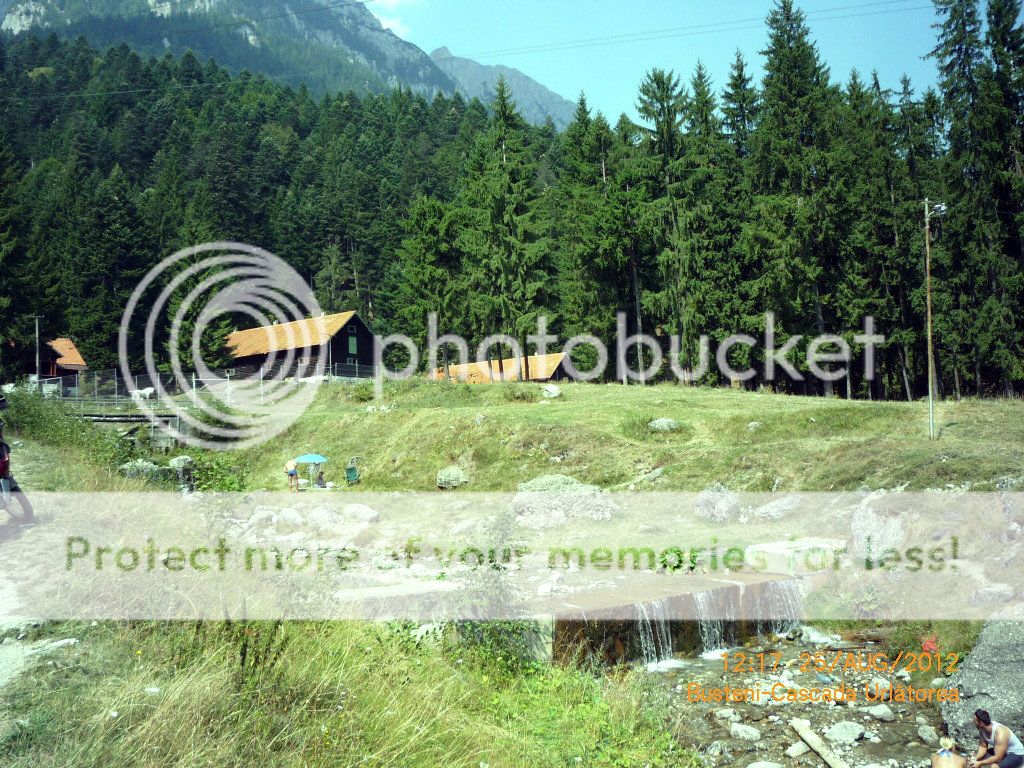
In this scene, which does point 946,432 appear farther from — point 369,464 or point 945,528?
point 369,464

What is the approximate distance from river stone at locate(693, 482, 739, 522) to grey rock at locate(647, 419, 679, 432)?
7169 millimetres

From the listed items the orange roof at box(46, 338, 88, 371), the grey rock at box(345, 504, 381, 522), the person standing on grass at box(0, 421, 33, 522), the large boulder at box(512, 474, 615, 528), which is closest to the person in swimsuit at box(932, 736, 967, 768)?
the person standing on grass at box(0, 421, 33, 522)

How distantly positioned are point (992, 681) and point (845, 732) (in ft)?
6.99

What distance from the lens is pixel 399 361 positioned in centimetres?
6831

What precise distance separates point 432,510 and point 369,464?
6.68 m

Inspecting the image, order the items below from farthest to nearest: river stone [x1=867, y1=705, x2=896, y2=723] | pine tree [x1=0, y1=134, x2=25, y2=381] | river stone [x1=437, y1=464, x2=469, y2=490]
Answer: pine tree [x1=0, y1=134, x2=25, y2=381], river stone [x1=437, y1=464, x2=469, y2=490], river stone [x1=867, y1=705, x2=896, y2=723]

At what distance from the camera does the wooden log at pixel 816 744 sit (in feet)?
33.2

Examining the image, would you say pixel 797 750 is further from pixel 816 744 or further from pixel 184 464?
pixel 184 464

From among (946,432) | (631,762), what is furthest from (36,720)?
(946,432)

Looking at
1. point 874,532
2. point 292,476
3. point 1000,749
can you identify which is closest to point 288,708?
point 1000,749

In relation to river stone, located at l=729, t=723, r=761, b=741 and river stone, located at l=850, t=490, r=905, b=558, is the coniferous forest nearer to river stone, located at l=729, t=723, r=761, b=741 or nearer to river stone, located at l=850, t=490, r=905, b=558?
river stone, located at l=850, t=490, r=905, b=558

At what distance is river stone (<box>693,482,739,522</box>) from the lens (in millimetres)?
20094

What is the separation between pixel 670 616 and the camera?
44.3ft

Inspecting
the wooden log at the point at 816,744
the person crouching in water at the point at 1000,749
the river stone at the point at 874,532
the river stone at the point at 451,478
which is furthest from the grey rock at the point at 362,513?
the person crouching in water at the point at 1000,749
